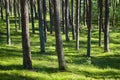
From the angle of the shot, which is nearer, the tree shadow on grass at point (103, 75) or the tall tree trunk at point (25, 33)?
the tall tree trunk at point (25, 33)

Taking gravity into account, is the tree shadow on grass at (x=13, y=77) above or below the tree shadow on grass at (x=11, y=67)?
below

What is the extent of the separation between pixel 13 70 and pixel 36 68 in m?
1.98

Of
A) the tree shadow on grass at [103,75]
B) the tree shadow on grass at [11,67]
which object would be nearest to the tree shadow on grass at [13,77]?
the tree shadow on grass at [11,67]

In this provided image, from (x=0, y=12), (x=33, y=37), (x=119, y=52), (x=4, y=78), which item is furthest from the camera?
(x=0, y=12)

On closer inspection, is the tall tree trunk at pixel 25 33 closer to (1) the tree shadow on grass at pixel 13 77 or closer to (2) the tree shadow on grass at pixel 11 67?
(2) the tree shadow on grass at pixel 11 67

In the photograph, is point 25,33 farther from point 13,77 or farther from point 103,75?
point 103,75

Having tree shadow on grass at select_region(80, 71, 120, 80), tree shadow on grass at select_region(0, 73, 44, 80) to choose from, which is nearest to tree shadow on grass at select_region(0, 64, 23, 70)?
tree shadow on grass at select_region(0, 73, 44, 80)

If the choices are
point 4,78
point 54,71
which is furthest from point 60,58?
point 4,78

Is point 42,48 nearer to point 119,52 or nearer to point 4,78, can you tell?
point 119,52

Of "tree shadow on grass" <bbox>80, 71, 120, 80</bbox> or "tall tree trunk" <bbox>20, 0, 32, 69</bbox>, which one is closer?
"tall tree trunk" <bbox>20, 0, 32, 69</bbox>

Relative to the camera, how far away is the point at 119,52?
34688 mm

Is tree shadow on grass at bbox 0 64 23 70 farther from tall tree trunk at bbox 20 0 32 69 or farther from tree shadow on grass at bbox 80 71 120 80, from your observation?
tree shadow on grass at bbox 80 71 120 80

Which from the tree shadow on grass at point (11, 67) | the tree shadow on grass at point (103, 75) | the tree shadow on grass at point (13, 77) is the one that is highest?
the tree shadow on grass at point (11, 67)

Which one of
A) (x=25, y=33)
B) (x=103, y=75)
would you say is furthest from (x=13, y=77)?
(x=103, y=75)
